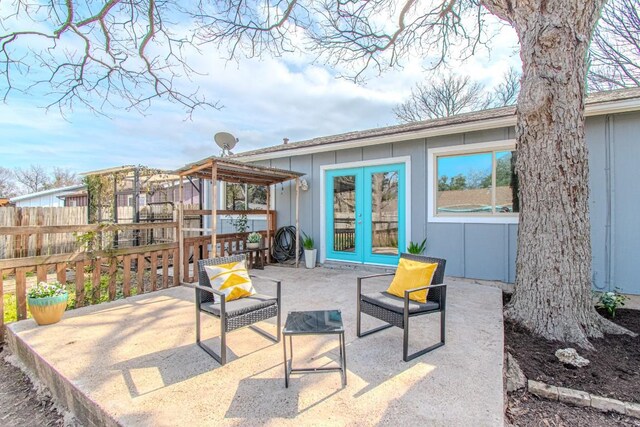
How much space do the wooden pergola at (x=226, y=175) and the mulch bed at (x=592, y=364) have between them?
4442 mm

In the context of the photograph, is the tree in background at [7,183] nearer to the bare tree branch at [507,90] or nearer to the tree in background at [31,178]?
the tree in background at [31,178]

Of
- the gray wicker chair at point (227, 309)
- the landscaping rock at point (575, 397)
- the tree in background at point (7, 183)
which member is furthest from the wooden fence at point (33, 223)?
the tree in background at point (7, 183)

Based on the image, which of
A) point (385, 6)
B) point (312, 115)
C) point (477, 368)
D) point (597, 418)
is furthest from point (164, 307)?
point (312, 115)

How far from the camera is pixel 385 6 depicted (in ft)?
19.0

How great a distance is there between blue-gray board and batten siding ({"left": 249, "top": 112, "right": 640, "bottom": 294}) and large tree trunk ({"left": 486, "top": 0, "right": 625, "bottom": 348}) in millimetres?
1663

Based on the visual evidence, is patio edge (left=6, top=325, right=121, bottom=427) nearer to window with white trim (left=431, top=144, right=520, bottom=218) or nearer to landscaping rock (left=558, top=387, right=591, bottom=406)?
landscaping rock (left=558, top=387, right=591, bottom=406)

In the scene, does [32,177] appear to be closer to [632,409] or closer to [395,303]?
[395,303]

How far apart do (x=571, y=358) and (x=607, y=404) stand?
586mm

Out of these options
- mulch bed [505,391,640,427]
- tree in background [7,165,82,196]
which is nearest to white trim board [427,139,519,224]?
mulch bed [505,391,640,427]

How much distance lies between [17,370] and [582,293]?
575 centimetres

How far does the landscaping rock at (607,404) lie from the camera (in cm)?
208

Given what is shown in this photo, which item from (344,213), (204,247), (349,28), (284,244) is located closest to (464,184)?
(344,213)

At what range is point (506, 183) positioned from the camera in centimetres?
507

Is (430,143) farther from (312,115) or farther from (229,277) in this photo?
(312,115)
